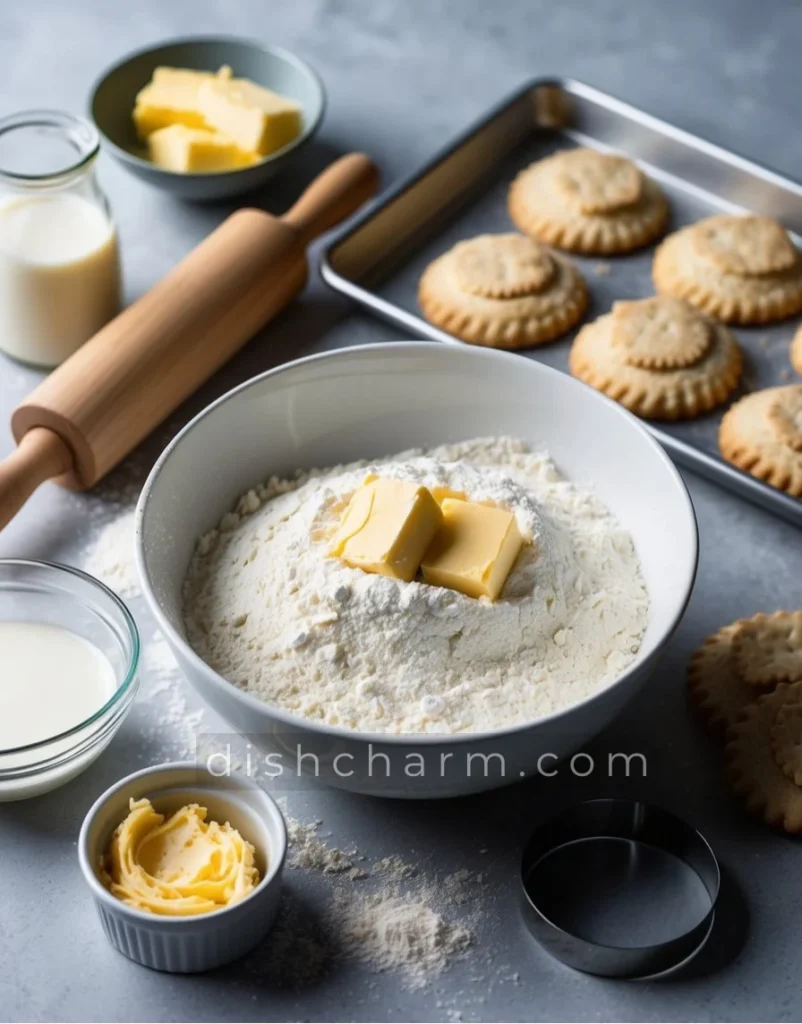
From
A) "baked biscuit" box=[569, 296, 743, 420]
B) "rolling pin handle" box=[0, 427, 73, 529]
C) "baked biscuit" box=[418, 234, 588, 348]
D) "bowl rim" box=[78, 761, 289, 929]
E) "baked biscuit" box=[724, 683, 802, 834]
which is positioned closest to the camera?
"bowl rim" box=[78, 761, 289, 929]

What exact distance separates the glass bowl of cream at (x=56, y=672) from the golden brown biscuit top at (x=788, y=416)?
1.04m

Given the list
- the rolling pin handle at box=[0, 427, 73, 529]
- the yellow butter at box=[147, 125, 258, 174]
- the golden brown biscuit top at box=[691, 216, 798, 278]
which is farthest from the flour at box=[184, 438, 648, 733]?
the yellow butter at box=[147, 125, 258, 174]

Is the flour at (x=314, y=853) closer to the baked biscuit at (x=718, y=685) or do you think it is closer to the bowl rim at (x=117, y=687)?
the bowl rim at (x=117, y=687)

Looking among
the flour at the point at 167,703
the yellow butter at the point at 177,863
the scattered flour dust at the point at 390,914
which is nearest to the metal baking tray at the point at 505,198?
the flour at the point at 167,703

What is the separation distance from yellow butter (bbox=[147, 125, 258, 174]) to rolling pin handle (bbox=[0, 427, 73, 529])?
2.26 feet

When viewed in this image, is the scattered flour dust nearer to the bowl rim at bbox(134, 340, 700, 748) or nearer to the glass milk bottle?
the bowl rim at bbox(134, 340, 700, 748)

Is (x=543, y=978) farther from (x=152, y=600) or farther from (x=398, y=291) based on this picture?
(x=398, y=291)

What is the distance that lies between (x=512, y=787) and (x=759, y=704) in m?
0.33

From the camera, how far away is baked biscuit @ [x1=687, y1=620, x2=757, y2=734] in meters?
1.71

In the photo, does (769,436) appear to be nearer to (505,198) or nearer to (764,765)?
(764,765)

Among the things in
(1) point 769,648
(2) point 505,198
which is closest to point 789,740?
(1) point 769,648

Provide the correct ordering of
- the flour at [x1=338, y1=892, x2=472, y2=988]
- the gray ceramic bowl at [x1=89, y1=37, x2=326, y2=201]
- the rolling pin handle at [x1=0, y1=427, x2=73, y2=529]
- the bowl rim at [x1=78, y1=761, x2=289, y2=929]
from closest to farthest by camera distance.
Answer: the bowl rim at [x1=78, y1=761, x2=289, y2=929], the flour at [x1=338, y1=892, x2=472, y2=988], the rolling pin handle at [x1=0, y1=427, x2=73, y2=529], the gray ceramic bowl at [x1=89, y1=37, x2=326, y2=201]

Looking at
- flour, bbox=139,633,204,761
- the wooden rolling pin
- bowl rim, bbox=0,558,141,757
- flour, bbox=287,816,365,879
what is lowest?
flour, bbox=287,816,365,879

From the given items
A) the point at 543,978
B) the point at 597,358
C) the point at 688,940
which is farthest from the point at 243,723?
the point at 597,358
